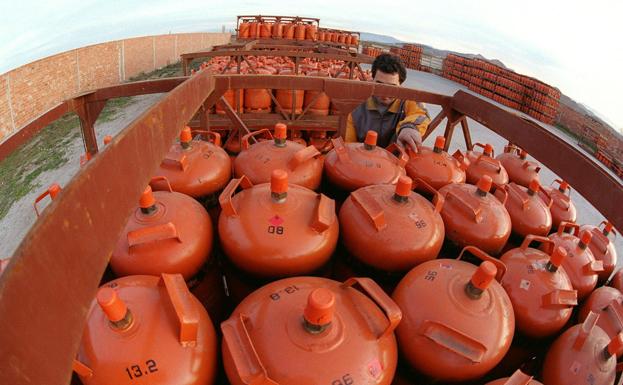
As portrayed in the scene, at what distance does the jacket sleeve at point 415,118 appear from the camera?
2.73m

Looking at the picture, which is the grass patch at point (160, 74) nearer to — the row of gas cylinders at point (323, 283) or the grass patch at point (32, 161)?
the grass patch at point (32, 161)

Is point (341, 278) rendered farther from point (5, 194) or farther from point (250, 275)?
point (5, 194)

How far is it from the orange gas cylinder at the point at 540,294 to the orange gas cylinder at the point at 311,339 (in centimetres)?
72

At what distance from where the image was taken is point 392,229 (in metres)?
1.36

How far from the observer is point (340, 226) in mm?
1474

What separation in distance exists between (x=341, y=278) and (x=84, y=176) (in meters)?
1.21

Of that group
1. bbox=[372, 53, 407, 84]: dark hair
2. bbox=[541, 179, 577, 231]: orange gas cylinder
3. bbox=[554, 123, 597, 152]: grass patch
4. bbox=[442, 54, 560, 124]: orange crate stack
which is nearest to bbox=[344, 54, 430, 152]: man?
bbox=[372, 53, 407, 84]: dark hair

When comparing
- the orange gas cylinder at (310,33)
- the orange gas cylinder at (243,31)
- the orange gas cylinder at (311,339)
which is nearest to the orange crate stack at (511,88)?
the orange gas cylinder at (310,33)

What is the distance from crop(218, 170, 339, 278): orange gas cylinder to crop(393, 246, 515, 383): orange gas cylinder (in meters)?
0.35

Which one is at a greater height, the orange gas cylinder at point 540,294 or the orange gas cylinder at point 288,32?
the orange gas cylinder at point 288,32

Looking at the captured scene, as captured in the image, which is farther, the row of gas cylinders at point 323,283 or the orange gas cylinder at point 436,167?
the orange gas cylinder at point 436,167

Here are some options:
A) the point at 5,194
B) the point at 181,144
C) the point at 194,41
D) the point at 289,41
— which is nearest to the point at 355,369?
the point at 181,144

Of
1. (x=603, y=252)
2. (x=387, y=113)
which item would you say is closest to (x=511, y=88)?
(x=387, y=113)

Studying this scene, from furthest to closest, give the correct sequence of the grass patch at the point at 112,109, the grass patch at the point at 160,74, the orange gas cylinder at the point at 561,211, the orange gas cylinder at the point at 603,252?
1. the grass patch at the point at 160,74
2. the grass patch at the point at 112,109
3. the orange gas cylinder at the point at 561,211
4. the orange gas cylinder at the point at 603,252
